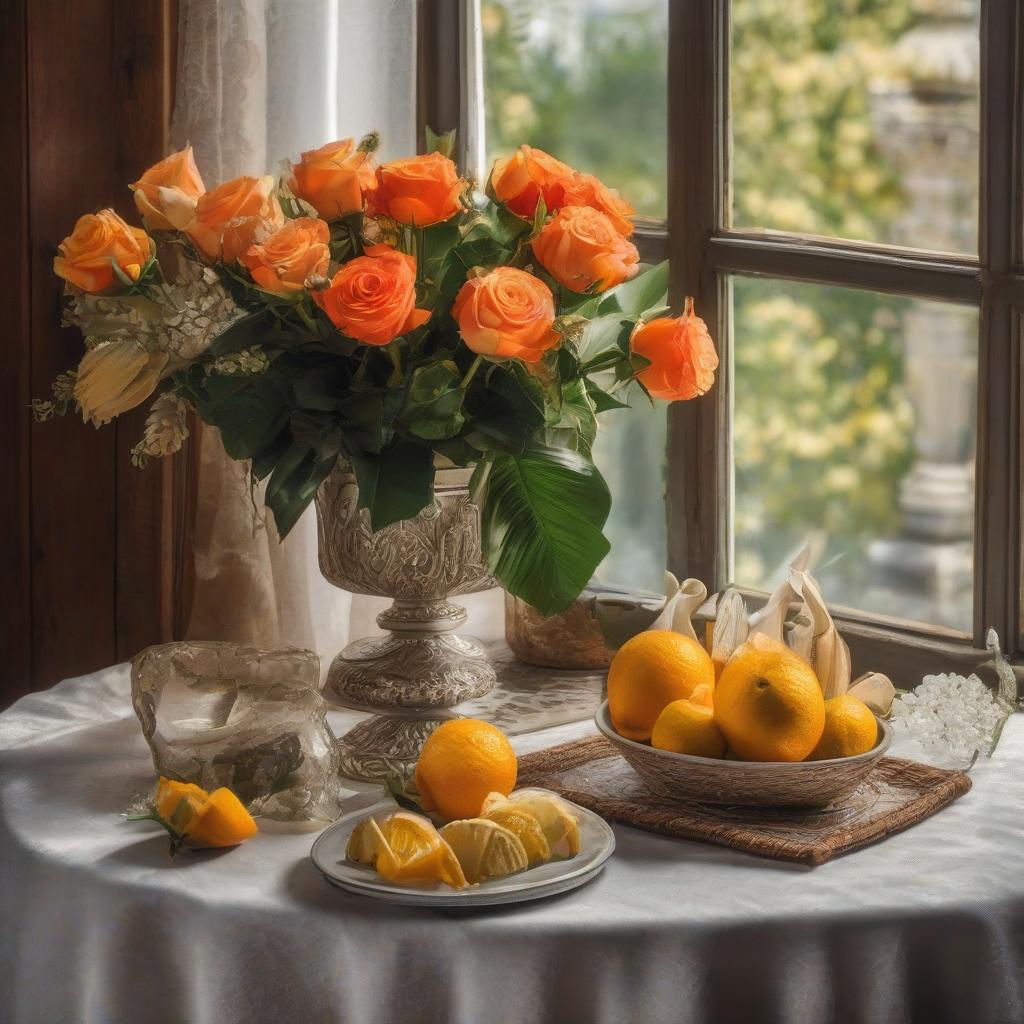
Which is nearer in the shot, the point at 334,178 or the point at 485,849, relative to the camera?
the point at 485,849

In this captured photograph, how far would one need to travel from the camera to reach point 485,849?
955 mm

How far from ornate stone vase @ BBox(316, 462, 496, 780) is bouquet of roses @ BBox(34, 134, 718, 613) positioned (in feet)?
0.19

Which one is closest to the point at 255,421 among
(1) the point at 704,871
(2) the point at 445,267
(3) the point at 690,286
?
(2) the point at 445,267

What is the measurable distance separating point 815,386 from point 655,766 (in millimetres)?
673

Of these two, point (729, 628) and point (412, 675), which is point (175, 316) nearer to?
point (412, 675)

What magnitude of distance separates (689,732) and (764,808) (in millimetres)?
84

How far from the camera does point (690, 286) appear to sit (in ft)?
5.48

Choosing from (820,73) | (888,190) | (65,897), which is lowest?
(65,897)

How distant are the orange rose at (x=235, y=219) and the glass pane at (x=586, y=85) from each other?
702mm

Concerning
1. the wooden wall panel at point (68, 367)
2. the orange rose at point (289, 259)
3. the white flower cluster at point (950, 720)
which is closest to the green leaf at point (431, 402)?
the orange rose at point (289, 259)

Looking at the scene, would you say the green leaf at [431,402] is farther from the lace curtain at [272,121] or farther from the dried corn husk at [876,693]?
the lace curtain at [272,121]

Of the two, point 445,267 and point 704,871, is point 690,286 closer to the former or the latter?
point 445,267

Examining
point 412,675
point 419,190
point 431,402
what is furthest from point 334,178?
point 412,675

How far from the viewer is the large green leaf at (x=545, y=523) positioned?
1.14 metres
